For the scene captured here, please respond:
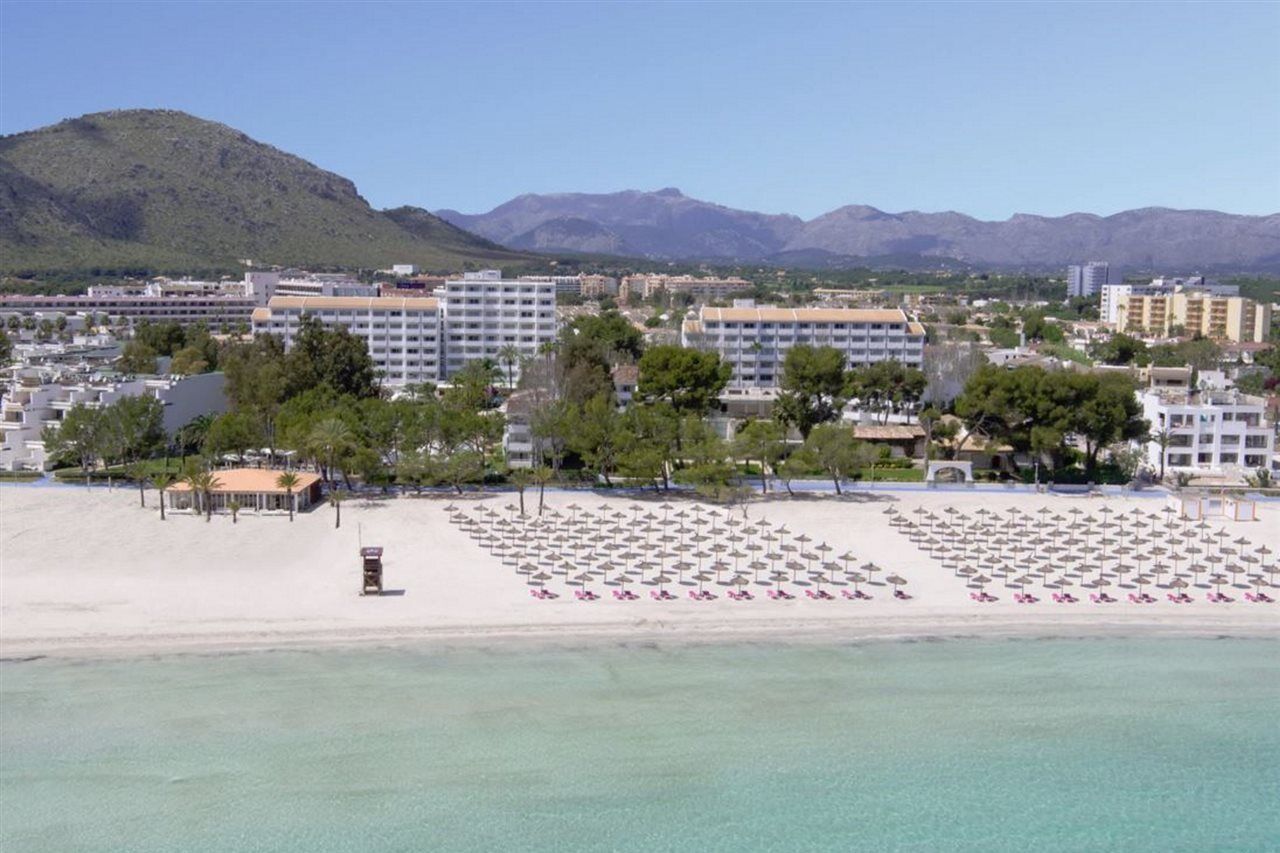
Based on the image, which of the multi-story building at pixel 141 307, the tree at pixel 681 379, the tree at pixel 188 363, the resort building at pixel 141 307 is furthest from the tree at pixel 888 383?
the multi-story building at pixel 141 307

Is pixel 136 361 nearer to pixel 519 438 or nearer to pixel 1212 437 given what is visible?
pixel 519 438

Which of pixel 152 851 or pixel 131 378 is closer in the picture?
pixel 152 851

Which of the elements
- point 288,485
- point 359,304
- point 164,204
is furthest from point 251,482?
point 164,204

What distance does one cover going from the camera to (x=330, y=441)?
41.0 meters

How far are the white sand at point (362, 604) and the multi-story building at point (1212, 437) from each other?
13.2 m

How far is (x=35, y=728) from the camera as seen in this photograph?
73.0 feet

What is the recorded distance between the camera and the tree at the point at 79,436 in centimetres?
4356

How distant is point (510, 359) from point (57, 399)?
2700 cm

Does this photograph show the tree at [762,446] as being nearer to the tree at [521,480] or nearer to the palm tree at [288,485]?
the tree at [521,480]

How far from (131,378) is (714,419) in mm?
26449

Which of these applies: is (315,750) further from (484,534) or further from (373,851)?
(484,534)

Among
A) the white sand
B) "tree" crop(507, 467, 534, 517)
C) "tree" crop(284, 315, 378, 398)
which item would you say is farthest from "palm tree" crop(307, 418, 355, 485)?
"tree" crop(284, 315, 378, 398)

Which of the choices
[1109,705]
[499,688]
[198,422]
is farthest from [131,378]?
[1109,705]

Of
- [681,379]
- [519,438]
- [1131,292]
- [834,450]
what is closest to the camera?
[834,450]
